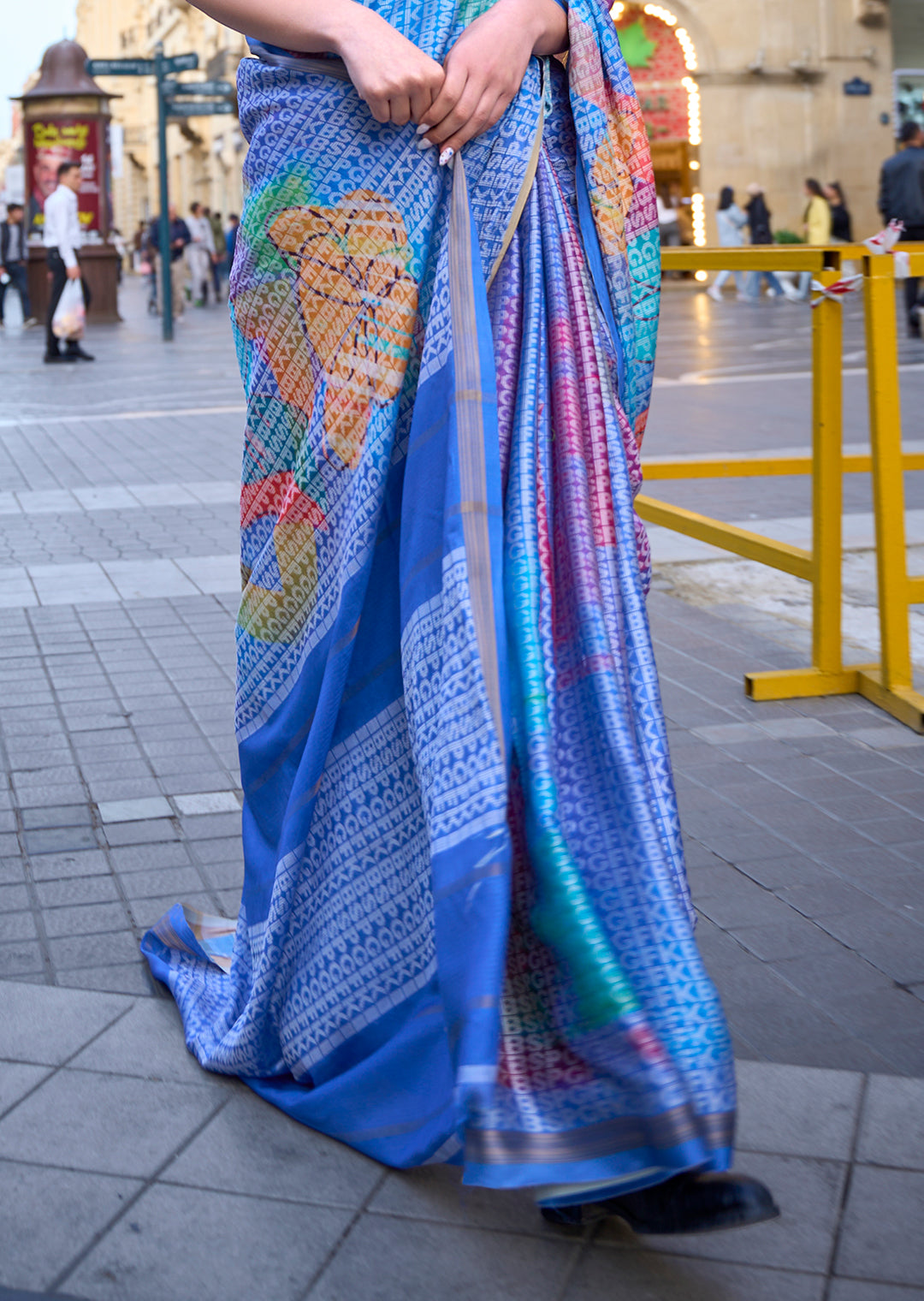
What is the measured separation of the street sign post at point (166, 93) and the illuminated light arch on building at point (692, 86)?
47.8ft

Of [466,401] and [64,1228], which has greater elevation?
[466,401]

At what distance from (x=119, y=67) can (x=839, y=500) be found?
15.9m

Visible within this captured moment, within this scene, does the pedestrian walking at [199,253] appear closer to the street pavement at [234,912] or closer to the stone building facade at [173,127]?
the stone building facade at [173,127]

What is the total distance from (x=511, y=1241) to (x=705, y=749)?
207 cm

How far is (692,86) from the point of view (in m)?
33.3

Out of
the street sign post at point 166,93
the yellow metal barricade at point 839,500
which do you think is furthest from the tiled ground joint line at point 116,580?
the street sign post at point 166,93

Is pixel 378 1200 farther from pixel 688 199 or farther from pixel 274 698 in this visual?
pixel 688 199

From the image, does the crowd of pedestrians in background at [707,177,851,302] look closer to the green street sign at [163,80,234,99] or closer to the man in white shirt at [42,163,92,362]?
the green street sign at [163,80,234,99]

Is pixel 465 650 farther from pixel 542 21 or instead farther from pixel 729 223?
pixel 729 223

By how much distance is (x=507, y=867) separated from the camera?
1.77 meters

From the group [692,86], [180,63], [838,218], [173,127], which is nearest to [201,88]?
[180,63]

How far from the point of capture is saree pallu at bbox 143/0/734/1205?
5.77ft

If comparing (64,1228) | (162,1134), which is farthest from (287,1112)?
(64,1228)

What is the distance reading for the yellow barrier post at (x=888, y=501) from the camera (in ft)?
13.5
